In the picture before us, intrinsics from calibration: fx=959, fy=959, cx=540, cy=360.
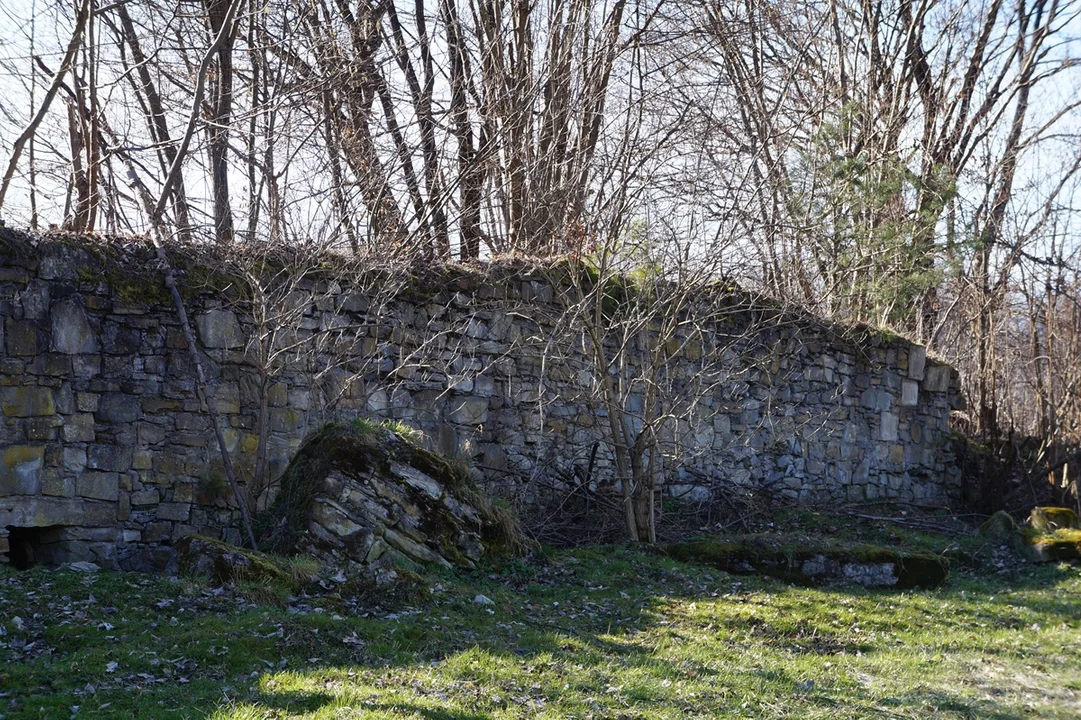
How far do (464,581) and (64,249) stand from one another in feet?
13.2

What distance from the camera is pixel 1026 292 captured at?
606 inches

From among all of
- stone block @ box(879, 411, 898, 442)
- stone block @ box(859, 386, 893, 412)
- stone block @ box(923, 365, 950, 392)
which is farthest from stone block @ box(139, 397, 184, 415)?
stone block @ box(923, 365, 950, 392)

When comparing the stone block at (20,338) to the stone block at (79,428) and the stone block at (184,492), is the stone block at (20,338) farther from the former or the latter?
the stone block at (184,492)

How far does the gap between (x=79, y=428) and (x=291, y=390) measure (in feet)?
5.80

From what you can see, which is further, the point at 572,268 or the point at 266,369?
the point at 572,268

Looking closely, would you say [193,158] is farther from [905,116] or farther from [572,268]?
[905,116]

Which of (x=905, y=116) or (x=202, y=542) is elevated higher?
(x=905, y=116)

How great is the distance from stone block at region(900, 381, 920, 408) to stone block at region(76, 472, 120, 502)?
1024 cm

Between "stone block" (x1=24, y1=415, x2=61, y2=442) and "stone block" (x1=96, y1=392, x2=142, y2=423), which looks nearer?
"stone block" (x1=24, y1=415, x2=61, y2=442)

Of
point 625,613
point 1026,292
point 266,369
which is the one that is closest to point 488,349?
point 266,369

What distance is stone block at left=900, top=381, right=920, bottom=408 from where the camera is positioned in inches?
527

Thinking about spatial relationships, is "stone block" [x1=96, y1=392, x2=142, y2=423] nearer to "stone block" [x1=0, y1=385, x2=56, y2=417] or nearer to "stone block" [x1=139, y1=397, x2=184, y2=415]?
"stone block" [x1=139, y1=397, x2=184, y2=415]

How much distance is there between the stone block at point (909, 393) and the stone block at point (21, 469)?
1076cm

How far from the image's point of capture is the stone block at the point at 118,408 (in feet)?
24.7
